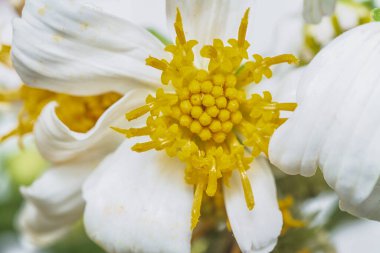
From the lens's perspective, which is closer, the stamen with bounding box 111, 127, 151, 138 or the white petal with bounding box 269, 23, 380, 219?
the white petal with bounding box 269, 23, 380, 219

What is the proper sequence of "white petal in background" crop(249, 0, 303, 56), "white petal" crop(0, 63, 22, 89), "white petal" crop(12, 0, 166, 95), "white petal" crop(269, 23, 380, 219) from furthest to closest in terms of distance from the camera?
"white petal" crop(0, 63, 22, 89), "white petal in background" crop(249, 0, 303, 56), "white petal" crop(12, 0, 166, 95), "white petal" crop(269, 23, 380, 219)

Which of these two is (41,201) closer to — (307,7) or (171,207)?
(171,207)

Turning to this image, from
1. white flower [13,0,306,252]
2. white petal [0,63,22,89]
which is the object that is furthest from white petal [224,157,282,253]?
white petal [0,63,22,89]

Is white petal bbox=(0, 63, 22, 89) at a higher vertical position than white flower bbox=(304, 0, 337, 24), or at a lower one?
lower

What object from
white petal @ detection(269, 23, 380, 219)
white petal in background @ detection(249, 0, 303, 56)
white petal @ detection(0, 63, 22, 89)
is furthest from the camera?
white petal @ detection(0, 63, 22, 89)

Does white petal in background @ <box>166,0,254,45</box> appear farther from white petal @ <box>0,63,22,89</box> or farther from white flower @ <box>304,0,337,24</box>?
white petal @ <box>0,63,22,89</box>

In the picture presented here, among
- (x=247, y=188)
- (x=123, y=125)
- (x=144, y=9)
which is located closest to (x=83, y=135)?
(x=123, y=125)

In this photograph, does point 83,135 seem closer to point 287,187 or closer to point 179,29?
point 179,29

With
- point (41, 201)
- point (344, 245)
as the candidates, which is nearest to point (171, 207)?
point (41, 201)
